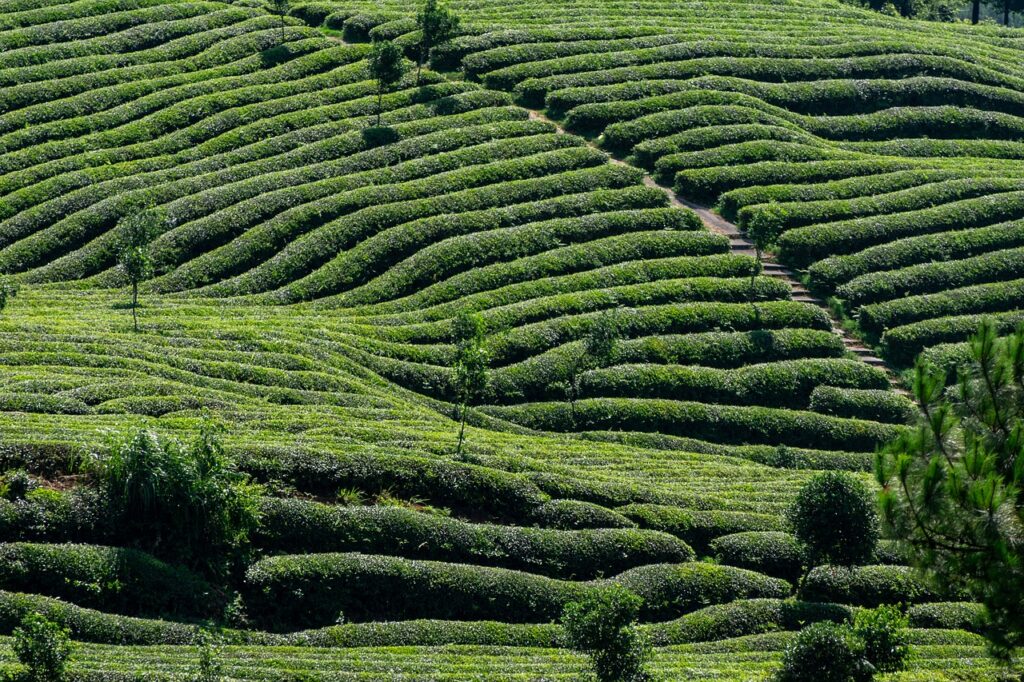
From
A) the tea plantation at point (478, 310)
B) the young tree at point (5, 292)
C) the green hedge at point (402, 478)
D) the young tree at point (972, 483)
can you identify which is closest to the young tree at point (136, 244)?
the tea plantation at point (478, 310)

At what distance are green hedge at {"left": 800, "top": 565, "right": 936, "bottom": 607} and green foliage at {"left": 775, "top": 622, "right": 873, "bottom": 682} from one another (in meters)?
10.4

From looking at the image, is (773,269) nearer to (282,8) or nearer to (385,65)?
(385,65)

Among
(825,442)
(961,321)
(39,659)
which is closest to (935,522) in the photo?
(39,659)

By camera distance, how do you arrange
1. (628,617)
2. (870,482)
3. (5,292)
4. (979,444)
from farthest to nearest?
1. (5,292)
2. (870,482)
3. (628,617)
4. (979,444)

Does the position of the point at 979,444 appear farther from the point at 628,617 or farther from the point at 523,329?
the point at 523,329

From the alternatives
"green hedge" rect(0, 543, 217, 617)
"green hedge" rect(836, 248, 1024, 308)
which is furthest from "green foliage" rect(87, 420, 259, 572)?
"green hedge" rect(836, 248, 1024, 308)

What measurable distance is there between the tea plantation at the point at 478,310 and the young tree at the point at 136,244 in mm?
868

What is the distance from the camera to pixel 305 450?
42531mm

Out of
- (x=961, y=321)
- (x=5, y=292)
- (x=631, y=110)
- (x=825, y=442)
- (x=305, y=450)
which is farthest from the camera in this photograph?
(x=631, y=110)

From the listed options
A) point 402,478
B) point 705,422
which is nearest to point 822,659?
point 402,478

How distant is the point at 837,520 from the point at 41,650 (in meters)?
25.7

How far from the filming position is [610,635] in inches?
1303

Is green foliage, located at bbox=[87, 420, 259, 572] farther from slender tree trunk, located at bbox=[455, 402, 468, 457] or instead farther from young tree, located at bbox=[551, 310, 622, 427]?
young tree, located at bbox=[551, 310, 622, 427]

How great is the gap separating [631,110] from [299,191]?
23591 millimetres
